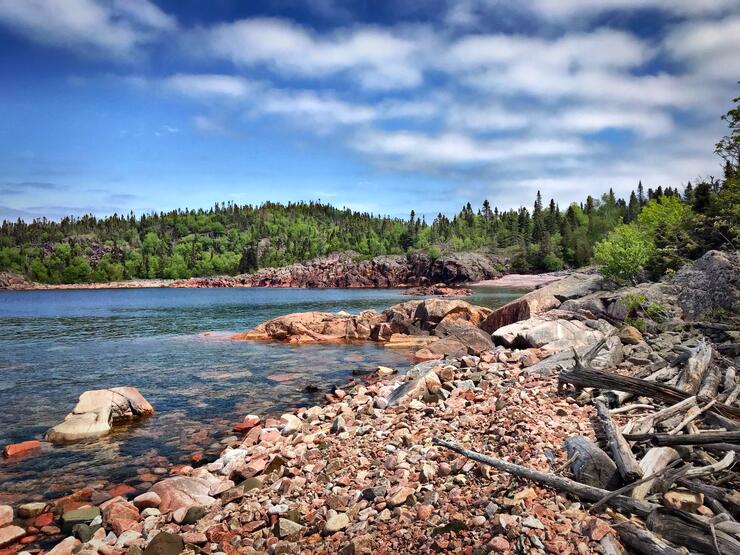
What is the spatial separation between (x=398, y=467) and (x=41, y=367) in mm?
23502

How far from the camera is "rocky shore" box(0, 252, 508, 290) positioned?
416 feet

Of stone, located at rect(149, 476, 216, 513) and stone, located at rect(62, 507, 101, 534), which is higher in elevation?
stone, located at rect(149, 476, 216, 513)

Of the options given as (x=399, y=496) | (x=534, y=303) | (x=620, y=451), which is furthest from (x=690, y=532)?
(x=534, y=303)

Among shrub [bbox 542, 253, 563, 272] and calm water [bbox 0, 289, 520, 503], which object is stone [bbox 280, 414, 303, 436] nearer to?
calm water [bbox 0, 289, 520, 503]

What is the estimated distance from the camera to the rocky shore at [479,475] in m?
5.28

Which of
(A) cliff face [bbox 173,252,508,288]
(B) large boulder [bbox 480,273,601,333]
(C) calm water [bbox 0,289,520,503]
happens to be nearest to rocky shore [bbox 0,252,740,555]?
(C) calm water [bbox 0,289,520,503]

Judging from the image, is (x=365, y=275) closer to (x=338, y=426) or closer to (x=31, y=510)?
(x=338, y=426)

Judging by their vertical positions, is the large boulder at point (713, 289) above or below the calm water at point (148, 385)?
above

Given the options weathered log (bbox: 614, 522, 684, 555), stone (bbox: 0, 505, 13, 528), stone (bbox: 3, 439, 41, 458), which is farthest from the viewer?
stone (bbox: 3, 439, 41, 458)

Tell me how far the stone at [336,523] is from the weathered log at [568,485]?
2085mm

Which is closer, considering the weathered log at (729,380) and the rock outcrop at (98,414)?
the weathered log at (729,380)

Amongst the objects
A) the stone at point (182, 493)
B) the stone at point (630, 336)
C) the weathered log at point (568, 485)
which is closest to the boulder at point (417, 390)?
the weathered log at point (568, 485)

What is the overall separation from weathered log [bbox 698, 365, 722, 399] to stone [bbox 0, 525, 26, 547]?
11981 mm

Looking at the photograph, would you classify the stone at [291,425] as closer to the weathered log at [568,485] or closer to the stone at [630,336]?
the weathered log at [568,485]
